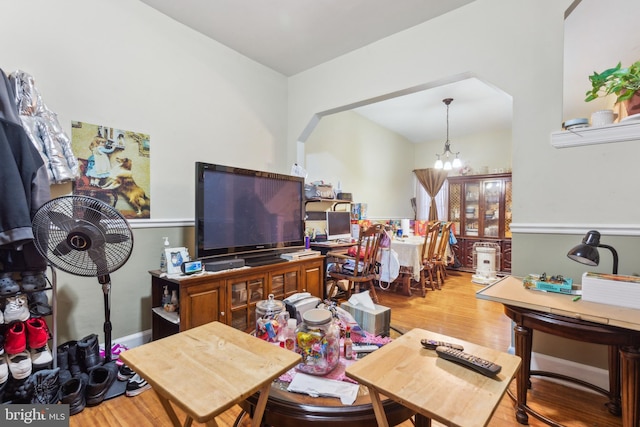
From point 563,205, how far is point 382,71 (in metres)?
1.81

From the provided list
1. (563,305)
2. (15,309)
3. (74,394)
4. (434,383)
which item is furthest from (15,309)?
(563,305)

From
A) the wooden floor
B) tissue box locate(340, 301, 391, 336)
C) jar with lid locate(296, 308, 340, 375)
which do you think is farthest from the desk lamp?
jar with lid locate(296, 308, 340, 375)

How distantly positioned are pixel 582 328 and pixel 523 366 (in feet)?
1.08

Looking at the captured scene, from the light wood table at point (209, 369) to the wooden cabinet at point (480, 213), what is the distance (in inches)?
203

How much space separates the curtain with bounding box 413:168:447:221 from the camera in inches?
231

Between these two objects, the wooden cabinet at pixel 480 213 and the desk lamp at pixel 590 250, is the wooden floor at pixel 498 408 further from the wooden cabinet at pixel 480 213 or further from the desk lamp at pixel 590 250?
the wooden cabinet at pixel 480 213

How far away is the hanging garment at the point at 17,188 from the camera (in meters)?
1.37

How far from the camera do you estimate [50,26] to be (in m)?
1.80

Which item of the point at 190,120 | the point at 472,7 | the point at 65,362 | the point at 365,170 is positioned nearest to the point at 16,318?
the point at 65,362

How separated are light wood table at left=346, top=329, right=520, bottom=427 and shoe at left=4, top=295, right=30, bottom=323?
1756 mm

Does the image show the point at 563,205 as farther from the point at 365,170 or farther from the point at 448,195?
the point at 448,195

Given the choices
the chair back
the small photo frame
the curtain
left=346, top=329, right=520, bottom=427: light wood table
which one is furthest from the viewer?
the curtain

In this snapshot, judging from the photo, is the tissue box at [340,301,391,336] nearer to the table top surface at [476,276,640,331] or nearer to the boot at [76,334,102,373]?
the table top surface at [476,276,640,331]

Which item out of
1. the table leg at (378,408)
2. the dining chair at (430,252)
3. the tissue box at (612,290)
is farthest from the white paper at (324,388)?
the dining chair at (430,252)
